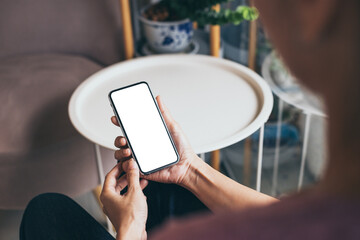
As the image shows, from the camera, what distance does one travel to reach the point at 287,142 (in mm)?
1420

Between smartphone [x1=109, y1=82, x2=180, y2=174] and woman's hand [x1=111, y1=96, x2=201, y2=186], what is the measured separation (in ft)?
0.05

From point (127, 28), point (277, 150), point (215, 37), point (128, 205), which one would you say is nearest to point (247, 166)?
Result: point (277, 150)

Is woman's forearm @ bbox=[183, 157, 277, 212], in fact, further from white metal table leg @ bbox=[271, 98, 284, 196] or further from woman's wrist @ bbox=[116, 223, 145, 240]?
white metal table leg @ bbox=[271, 98, 284, 196]

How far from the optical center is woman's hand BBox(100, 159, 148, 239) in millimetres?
635

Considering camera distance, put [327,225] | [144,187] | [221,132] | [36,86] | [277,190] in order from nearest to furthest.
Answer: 1. [327,225]
2. [144,187]
3. [221,132]
4. [36,86]
5. [277,190]

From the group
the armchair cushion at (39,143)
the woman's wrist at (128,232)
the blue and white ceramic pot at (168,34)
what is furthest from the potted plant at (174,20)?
the woman's wrist at (128,232)

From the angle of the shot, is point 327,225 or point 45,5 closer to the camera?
point 327,225

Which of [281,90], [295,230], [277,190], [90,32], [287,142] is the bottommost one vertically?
[277,190]

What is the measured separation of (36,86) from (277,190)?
833 millimetres

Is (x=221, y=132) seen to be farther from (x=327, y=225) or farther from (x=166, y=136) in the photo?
(x=327, y=225)

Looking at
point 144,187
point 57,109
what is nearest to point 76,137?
point 57,109

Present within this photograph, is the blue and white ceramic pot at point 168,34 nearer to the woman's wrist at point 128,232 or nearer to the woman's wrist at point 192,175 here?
the woman's wrist at point 192,175

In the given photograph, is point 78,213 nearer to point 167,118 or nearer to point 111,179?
point 111,179

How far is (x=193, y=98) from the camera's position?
1.00 m
